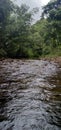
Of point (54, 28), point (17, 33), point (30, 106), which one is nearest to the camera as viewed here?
point (30, 106)

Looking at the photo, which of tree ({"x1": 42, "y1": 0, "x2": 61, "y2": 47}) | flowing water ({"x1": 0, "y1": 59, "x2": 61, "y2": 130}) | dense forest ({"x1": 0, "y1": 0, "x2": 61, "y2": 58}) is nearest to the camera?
flowing water ({"x1": 0, "y1": 59, "x2": 61, "y2": 130})

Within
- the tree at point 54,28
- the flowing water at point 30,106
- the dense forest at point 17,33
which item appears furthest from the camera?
the tree at point 54,28

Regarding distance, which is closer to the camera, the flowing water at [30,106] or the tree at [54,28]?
the flowing water at [30,106]

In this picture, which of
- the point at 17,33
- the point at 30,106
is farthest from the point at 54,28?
the point at 30,106

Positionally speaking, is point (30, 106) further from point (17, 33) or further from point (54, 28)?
point (54, 28)

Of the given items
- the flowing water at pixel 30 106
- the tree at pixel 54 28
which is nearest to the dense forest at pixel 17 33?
the tree at pixel 54 28

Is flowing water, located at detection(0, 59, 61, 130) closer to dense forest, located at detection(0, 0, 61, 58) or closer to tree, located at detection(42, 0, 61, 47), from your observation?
dense forest, located at detection(0, 0, 61, 58)

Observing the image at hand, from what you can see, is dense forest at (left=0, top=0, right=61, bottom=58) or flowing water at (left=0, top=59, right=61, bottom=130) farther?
dense forest at (left=0, top=0, right=61, bottom=58)

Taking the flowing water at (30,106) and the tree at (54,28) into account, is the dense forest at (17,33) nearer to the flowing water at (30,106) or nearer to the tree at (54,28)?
the tree at (54,28)

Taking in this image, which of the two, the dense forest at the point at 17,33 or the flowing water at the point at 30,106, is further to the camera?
the dense forest at the point at 17,33

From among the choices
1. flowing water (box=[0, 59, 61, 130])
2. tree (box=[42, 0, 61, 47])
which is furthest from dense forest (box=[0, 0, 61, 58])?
flowing water (box=[0, 59, 61, 130])

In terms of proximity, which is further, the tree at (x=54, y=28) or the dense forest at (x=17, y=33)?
the tree at (x=54, y=28)

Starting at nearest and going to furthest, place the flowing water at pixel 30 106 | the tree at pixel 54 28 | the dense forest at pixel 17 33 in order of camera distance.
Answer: the flowing water at pixel 30 106, the dense forest at pixel 17 33, the tree at pixel 54 28

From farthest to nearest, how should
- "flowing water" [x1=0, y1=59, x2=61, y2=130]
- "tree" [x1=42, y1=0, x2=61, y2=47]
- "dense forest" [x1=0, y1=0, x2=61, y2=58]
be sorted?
"tree" [x1=42, y1=0, x2=61, y2=47] < "dense forest" [x1=0, y1=0, x2=61, y2=58] < "flowing water" [x1=0, y1=59, x2=61, y2=130]
